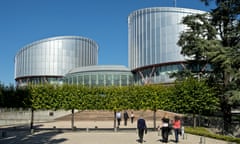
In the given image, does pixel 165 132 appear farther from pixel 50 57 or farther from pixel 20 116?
pixel 50 57

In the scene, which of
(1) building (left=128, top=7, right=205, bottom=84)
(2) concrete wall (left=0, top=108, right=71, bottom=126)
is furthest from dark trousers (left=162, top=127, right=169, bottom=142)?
(1) building (left=128, top=7, right=205, bottom=84)

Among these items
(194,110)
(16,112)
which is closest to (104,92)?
(194,110)

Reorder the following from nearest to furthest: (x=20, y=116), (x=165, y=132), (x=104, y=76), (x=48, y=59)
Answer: (x=165, y=132)
(x=20, y=116)
(x=104, y=76)
(x=48, y=59)

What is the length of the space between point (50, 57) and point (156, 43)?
44.5 metres

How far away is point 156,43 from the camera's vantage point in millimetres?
75438

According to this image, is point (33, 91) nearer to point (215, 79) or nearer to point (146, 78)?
point (215, 79)

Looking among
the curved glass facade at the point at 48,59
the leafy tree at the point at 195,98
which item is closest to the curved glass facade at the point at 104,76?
the curved glass facade at the point at 48,59

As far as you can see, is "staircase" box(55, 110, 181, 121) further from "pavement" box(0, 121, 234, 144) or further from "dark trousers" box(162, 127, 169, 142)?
"dark trousers" box(162, 127, 169, 142)

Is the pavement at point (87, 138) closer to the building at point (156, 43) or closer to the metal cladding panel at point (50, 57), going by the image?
the building at point (156, 43)

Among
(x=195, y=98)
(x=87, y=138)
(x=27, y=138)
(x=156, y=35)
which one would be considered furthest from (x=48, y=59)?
(x=87, y=138)

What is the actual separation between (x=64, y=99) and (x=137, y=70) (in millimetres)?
52249

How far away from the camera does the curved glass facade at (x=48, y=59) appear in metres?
106

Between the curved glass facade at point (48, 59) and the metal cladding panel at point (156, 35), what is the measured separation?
3496 centimetres

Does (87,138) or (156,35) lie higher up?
(156,35)
